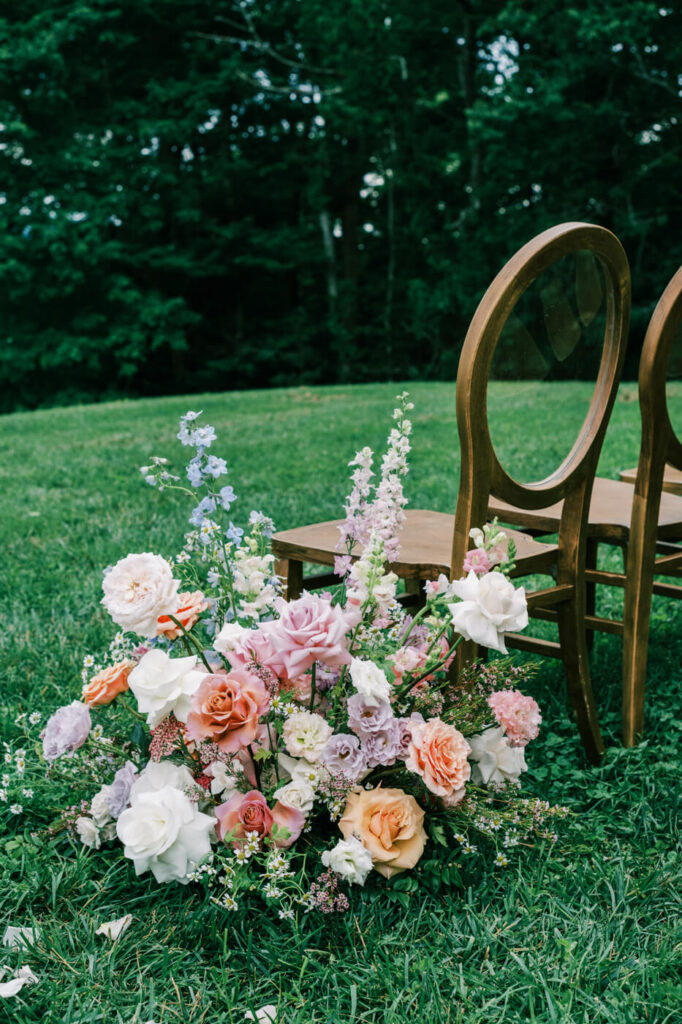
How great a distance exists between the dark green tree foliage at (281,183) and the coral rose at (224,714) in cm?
1649

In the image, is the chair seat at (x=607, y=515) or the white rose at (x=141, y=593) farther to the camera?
the chair seat at (x=607, y=515)

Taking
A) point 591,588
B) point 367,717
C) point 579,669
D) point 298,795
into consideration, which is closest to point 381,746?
point 367,717

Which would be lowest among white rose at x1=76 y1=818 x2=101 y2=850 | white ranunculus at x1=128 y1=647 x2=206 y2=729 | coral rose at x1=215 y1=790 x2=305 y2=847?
white rose at x1=76 y1=818 x2=101 y2=850

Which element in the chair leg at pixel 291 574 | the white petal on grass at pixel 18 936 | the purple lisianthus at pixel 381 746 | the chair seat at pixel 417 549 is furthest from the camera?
the chair leg at pixel 291 574

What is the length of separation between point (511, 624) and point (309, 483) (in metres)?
4.56

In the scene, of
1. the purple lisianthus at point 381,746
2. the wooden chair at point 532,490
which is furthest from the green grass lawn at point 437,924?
the purple lisianthus at point 381,746

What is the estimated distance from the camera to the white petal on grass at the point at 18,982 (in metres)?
1.52

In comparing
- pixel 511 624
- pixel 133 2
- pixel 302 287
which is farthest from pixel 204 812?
pixel 133 2

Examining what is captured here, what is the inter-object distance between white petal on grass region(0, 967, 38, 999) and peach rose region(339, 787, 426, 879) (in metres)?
0.58

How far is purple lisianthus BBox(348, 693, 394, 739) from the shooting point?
175 centimetres

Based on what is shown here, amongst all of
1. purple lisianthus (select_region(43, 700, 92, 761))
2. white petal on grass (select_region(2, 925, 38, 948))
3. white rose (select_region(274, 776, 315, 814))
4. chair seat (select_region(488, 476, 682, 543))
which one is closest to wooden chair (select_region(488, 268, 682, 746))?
chair seat (select_region(488, 476, 682, 543))

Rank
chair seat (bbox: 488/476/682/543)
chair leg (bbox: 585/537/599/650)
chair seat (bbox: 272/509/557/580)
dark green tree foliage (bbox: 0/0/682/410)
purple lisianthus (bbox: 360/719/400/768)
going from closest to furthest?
purple lisianthus (bbox: 360/719/400/768) → chair seat (bbox: 272/509/557/580) → chair seat (bbox: 488/476/682/543) → chair leg (bbox: 585/537/599/650) → dark green tree foliage (bbox: 0/0/682/410)

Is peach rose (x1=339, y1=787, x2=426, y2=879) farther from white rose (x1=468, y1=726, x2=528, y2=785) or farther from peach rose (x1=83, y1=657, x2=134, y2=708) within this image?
peach rose (x1=83, y1=657, x2=134, y2=708)

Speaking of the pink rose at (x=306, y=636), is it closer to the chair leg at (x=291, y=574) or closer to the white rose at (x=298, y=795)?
the white rose at (x=298, y=795)
